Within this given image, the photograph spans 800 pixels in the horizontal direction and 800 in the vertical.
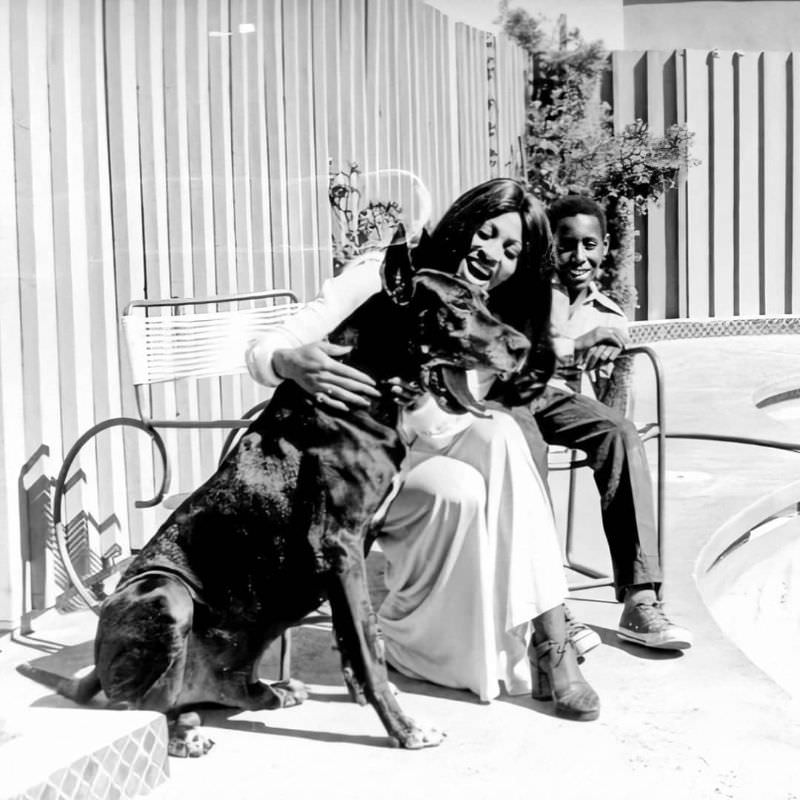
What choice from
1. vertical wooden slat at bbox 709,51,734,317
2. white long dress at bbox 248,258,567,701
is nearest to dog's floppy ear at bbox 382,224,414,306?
white long dress at bbox 248,258,567,701

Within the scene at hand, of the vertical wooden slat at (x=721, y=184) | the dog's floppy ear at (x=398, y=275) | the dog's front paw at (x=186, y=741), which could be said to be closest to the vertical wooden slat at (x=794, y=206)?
the vertical wooden slat at (x=721, y=184)

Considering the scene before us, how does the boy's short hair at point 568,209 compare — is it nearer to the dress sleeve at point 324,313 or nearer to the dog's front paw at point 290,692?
the dress sleeve at point 324,313

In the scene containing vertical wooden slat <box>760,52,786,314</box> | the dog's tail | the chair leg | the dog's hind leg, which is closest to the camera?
the dog's hind leg

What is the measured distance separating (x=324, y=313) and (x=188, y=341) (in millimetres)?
532

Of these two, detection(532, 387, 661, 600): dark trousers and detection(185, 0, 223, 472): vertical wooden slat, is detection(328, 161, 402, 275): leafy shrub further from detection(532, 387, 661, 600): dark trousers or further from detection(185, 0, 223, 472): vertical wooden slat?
detection(532, 387, 661, 600): dark trousers

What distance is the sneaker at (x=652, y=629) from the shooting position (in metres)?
3.09

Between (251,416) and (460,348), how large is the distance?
80 centimetres

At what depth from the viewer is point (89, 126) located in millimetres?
3332

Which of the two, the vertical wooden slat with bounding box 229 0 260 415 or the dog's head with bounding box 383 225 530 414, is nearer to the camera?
the dog's head with bounding box 383 225 530 414

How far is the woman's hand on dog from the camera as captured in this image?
2529 mm

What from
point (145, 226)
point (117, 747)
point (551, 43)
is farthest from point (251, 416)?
point (551, 43)

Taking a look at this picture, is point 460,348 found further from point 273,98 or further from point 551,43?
point 551,43

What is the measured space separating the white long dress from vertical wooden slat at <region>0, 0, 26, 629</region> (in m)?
1.07

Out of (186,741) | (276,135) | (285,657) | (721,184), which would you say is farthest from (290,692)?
(721,184)
